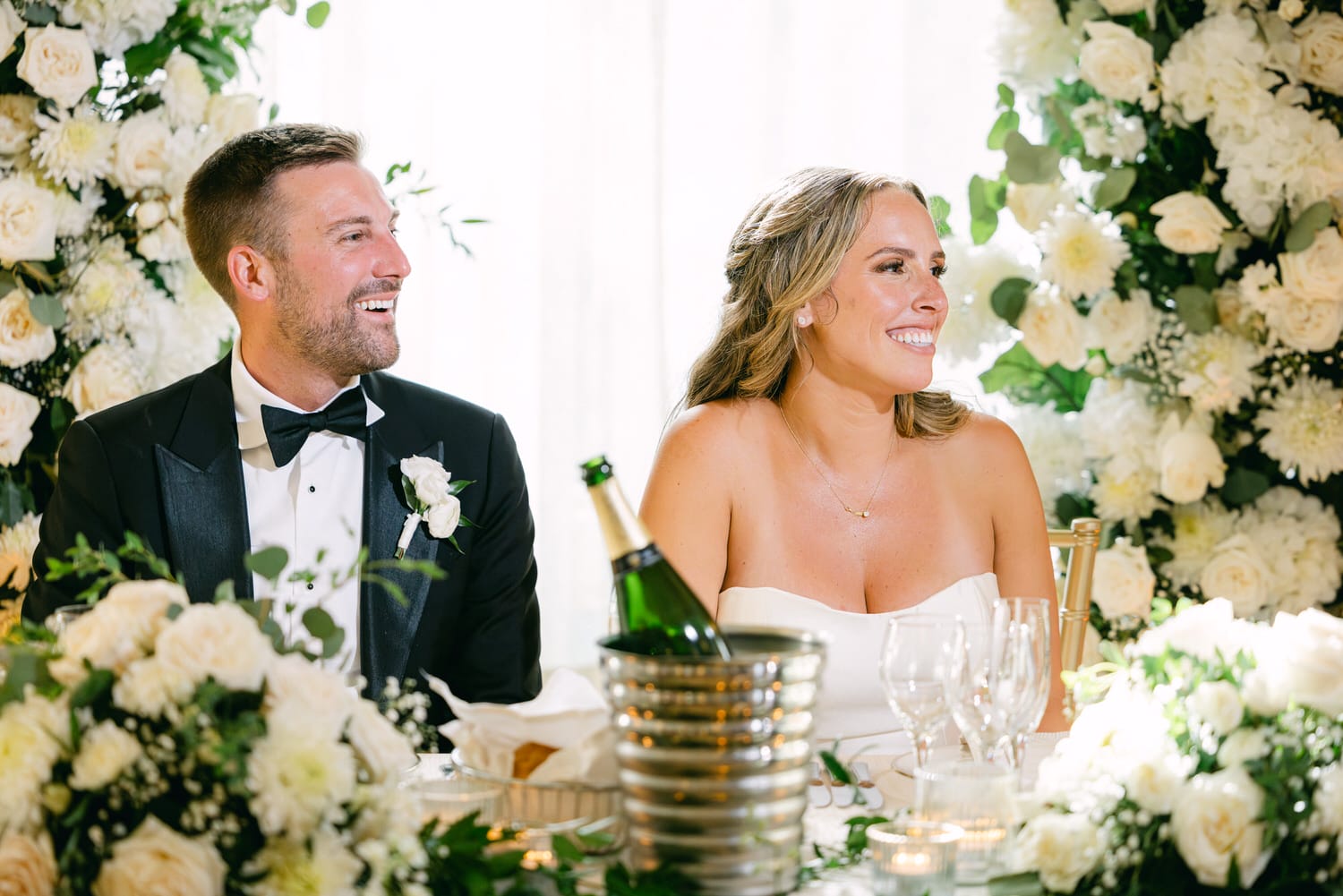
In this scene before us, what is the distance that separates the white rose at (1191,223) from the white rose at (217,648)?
2.82 meters

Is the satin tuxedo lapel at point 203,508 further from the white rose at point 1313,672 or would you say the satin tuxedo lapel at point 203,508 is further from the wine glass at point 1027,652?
the white rose at point 1313,672

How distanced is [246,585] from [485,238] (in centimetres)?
165

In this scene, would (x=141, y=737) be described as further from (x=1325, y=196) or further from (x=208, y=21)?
(x=1325, y=196)

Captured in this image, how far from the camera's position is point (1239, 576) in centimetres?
348

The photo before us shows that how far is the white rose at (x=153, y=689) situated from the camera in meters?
1.16

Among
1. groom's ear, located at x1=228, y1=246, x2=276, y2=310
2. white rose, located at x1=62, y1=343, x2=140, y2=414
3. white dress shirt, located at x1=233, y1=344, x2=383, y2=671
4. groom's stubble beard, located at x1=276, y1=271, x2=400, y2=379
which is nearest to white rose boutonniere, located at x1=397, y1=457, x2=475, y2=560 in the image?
white dress shirt, located at x1=233, y1=344, x2=383, y2=671

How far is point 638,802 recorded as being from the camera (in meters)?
1.27

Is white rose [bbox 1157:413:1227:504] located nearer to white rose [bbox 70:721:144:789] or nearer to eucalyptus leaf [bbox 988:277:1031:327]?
eucalyptus leaf [bbox 988:277:1031:327]

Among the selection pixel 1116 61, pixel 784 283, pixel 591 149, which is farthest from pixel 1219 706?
pixel 591 149

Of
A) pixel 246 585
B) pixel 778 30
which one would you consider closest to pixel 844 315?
pixel 246 585

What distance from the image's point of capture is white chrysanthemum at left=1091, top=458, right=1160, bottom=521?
11.7ft

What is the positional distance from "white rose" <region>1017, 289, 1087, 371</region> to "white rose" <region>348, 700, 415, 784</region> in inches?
104

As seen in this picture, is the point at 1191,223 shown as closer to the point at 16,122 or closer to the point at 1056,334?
the point at 1056,334

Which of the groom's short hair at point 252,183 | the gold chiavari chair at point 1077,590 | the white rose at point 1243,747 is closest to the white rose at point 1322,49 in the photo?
the gold chiavari chair at point 1077,590
